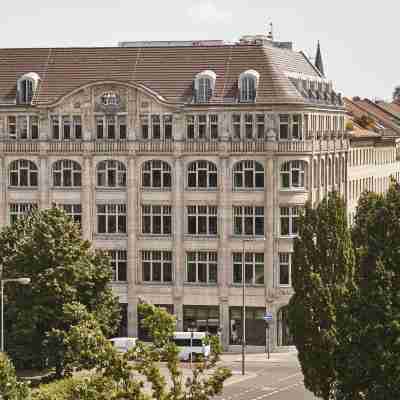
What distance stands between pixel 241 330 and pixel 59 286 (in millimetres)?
26468

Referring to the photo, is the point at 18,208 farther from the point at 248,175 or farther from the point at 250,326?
the point at 250,326

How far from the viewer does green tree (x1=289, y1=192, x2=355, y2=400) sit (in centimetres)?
8669

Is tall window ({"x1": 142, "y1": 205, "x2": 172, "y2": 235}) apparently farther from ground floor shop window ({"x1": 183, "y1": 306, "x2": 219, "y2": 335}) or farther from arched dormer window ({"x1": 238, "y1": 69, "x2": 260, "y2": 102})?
arched dormer window ({"x1": 238, "y1": 69, "x2": 260, "y2": 102})

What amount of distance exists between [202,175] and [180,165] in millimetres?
1845

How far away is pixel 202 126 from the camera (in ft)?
413

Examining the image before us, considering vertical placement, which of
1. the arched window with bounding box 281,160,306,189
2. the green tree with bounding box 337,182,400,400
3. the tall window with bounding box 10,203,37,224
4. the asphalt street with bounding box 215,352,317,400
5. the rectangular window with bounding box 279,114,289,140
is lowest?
the asphalt street with bounding box 215,352,317,400

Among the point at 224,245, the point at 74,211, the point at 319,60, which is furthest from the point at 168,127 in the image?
the point at 319,60

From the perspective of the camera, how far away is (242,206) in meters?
126

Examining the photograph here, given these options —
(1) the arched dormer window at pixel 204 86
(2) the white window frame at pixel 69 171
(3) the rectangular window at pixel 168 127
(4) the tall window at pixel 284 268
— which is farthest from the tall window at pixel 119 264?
(1) the arched dormer window at pixel 204 86

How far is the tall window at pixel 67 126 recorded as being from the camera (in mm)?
128125

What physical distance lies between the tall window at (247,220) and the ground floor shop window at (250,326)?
582cm

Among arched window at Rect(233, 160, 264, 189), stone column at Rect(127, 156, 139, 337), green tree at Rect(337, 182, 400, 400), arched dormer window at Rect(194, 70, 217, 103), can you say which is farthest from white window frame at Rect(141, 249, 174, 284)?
green tree at Rect(337, 182, 400, 400)

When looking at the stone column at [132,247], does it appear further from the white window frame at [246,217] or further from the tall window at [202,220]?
the white window frame at [246,217]

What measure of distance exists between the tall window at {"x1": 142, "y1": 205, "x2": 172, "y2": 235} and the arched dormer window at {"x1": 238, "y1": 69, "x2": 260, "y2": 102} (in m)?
10.4
